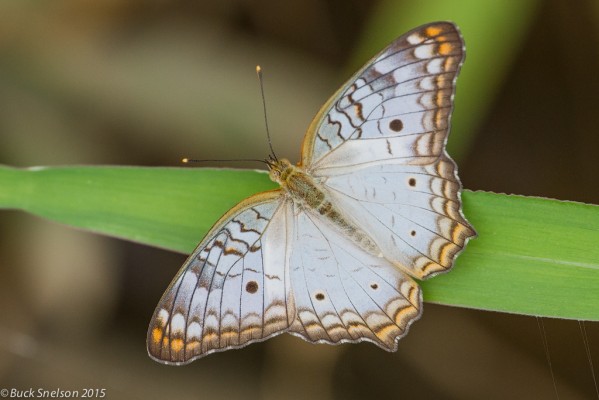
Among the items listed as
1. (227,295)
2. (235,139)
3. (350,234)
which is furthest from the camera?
(235,139)

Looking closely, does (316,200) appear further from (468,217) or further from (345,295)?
(468,217)

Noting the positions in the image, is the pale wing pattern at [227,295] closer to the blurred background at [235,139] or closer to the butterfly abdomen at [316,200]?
the butterfly abdomen at [316,200]

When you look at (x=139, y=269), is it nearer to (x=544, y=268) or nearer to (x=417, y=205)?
(x=417, y=205)

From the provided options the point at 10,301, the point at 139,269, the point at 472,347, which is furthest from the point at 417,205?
the point at 10,301

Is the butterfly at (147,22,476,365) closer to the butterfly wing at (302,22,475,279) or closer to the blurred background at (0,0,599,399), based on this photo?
the butterfly wing at (302,22,475,279)

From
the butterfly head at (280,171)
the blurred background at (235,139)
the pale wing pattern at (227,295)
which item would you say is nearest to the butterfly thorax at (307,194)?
the butterfly head at (280,171)

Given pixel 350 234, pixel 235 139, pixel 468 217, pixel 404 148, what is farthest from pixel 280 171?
pixel 235 139
